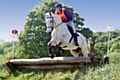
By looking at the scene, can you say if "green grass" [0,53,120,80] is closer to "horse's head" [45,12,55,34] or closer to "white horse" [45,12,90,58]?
"white horse" [45,12,90,58]

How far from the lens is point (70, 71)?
6.29 m

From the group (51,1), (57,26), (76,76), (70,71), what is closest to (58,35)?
(57,26)

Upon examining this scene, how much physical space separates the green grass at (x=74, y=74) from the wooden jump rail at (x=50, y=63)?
15 centimetres

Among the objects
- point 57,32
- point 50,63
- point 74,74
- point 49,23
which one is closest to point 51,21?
point 49,23

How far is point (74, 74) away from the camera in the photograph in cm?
583

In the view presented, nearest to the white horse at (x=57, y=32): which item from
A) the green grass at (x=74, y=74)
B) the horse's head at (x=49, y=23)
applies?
the horse's head at (x=49, y=23)

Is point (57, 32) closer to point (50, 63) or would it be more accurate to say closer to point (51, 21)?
point (51, 21)

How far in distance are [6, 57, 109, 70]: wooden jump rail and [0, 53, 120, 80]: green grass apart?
0.15 meters

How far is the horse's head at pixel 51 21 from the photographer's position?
6.27 meters

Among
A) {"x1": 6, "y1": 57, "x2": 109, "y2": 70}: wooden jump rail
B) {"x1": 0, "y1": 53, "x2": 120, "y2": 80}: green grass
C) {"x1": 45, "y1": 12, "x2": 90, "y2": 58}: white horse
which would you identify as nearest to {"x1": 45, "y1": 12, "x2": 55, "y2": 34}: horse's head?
{"x1": 45, "y1": 12, "x2": 90, "y2": 58}: white horse

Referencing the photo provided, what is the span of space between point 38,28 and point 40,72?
30.4 feet

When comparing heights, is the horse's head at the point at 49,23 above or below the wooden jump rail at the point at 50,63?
above

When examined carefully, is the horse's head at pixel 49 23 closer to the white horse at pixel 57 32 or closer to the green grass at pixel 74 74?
the white horse at pixel 57 32

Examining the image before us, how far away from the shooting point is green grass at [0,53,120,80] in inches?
187
